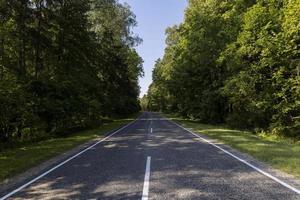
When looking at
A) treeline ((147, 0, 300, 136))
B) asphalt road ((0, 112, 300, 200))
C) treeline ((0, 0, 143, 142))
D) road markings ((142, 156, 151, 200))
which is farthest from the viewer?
treeline ((147, 0, 300, 136))

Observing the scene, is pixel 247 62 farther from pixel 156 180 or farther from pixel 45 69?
pixel 156 180

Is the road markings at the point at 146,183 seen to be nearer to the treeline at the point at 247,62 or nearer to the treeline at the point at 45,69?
the treeline at the point at 45,69

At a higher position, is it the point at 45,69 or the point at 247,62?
the point at 247,62

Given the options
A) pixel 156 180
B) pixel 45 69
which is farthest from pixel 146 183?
pixel 45 69

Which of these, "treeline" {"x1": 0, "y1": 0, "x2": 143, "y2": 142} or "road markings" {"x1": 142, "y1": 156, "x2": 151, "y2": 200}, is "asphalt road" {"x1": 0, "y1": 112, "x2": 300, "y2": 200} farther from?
"treeline" {"x1": 0, "y1": 0, "x2": 143, "y2": 142}

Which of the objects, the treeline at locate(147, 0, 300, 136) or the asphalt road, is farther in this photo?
the treeline at locate(147, 0, 300, 136)

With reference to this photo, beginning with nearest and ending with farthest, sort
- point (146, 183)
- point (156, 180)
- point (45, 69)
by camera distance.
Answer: point (146, 183)
point (156, 180)
point (45, 69)

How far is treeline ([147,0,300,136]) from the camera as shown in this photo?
2642 cm

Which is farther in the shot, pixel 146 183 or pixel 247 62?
pixel 247 62

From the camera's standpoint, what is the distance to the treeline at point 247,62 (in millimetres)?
26422

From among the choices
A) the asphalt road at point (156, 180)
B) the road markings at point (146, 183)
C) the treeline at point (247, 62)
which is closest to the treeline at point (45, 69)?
the asphalt road at point (156, 180)

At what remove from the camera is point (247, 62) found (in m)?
30.5

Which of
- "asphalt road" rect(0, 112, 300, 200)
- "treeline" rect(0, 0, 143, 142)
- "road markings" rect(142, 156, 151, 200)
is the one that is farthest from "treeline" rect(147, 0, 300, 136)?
"road markings" rect(142, 156, 151, 200)

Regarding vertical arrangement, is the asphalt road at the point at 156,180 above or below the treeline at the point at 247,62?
below
